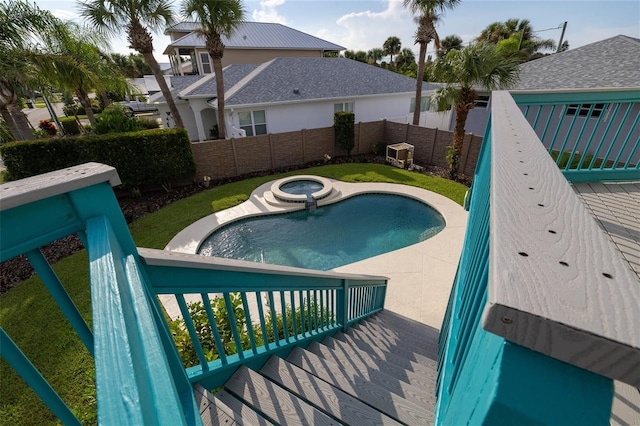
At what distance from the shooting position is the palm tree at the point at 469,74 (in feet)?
32.2

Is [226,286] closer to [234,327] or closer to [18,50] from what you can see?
[234,327]

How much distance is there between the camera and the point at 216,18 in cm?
1181

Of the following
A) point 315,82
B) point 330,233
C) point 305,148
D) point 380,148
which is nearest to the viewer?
point 330,233

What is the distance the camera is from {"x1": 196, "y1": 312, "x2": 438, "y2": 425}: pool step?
2.10 m

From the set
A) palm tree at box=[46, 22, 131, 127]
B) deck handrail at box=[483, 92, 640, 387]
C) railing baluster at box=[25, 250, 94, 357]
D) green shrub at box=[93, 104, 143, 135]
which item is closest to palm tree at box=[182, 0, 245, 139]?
palm tree at box=[46, 22, 131, 127]

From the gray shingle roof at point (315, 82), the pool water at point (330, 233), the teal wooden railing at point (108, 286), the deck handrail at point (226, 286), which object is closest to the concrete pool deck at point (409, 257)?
the pool water at point (330, 233)

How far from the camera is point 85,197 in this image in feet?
3.42

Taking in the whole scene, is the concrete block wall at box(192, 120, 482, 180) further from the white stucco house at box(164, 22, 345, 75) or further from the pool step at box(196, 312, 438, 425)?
the white stucco house at box(164, 22, 345, 75)

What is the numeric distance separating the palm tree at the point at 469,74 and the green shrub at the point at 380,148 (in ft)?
14.3

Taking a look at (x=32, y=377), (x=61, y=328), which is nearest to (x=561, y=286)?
(x=32, y=377)

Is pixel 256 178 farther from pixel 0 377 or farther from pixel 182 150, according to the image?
pixel 0 377

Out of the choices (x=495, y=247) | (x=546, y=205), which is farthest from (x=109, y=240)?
(x=546, y=205)

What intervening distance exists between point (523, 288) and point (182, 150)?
12289mm

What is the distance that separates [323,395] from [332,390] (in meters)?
0.11
